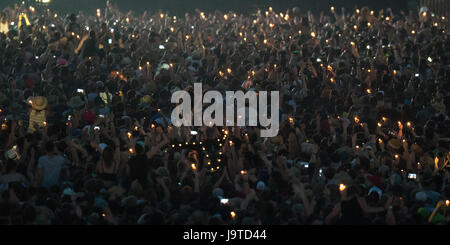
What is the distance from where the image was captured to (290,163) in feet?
34.3

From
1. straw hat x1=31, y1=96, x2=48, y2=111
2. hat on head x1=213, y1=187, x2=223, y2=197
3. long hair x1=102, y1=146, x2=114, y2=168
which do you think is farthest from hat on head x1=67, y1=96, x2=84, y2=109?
hat on head x1=213, y1=187, x2=223, y2=197

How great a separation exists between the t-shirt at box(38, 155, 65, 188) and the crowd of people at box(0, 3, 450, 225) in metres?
0.01

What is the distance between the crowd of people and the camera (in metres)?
8.75

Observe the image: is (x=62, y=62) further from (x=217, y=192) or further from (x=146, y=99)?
(x=217, y=192)

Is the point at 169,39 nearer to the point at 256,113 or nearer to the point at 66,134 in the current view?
the point at 256,113

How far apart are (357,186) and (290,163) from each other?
1654mm

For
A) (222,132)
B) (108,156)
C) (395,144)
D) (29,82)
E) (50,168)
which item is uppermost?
(29,82)

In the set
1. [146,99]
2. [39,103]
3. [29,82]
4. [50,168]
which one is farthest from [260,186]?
[29,82]

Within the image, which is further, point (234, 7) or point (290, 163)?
point (234, 7)

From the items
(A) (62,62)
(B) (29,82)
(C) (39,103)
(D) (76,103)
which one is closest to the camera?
(C) (39,103)

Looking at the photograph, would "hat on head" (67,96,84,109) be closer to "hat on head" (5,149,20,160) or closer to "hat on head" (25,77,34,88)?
"hat on head" (25,77,34,88)

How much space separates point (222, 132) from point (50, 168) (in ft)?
10.0

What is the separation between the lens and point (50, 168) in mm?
9820
